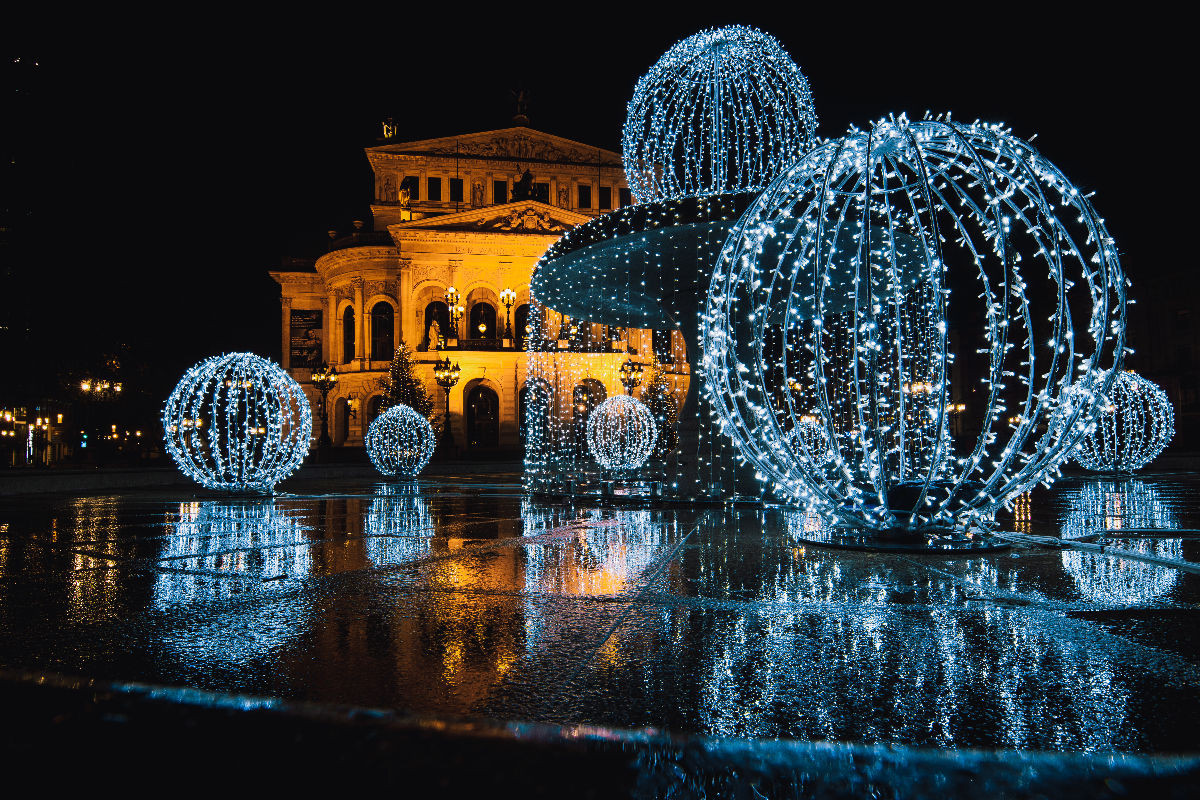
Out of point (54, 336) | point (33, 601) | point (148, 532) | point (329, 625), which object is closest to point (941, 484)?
point (329, 625)

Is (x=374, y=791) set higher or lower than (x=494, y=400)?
lower

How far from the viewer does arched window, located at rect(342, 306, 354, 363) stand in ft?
157

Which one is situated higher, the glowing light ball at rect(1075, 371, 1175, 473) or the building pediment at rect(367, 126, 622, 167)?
the building pediment at rect(367, 126, 622, 167)

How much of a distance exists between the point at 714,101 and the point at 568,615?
8.43m

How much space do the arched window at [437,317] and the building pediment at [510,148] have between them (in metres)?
9.17

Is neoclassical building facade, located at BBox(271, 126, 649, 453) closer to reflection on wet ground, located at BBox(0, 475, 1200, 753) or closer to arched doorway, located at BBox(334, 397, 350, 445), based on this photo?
arched doorway, located at BBox(334, 397, 350, 445)

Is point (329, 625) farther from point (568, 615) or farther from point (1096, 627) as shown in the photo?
point (1096, 627)

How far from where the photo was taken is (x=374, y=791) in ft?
5.41

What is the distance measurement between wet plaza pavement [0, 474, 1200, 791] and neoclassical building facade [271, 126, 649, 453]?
35.7 metres

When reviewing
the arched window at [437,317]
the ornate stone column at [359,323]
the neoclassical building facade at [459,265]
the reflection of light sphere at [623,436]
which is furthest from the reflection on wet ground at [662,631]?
the ornate stone column at [359,323]

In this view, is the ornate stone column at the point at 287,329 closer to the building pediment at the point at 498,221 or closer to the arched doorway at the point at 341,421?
the arched doorway at the point at 341,421

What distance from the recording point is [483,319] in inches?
1805

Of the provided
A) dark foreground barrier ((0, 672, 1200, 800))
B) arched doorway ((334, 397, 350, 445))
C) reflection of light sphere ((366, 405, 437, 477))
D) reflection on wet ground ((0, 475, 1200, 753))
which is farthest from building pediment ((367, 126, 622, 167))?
dark foreground barrier ((0, 672, 1200, 800))

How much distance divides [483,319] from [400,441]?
28348mm
